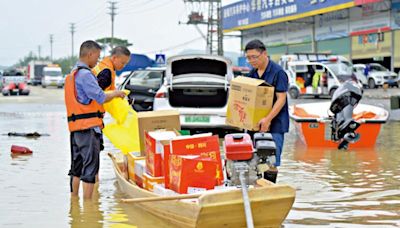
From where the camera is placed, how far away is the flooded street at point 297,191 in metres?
6.38

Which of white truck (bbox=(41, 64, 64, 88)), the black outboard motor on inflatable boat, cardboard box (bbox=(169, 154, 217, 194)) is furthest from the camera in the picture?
white truck (bbox=(41, 64, 64, 88))

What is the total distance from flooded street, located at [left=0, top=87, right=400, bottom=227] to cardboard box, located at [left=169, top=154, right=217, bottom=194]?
1.51 ft

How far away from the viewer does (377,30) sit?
44.8 meters

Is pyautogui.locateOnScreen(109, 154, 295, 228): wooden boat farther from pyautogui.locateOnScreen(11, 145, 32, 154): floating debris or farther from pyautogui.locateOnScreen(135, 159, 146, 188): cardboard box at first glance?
pyautogui.locateOnScreen(11, 145, 32, 154): floating debris

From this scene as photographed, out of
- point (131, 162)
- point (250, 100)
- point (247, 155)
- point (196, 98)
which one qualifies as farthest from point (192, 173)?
point (196, 98)

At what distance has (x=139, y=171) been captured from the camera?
7.21 m

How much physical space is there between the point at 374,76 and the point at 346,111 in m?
29.8

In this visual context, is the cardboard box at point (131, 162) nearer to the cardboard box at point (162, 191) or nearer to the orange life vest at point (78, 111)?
the orange life vest at point (78, 111)

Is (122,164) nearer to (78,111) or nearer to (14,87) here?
(78,111)

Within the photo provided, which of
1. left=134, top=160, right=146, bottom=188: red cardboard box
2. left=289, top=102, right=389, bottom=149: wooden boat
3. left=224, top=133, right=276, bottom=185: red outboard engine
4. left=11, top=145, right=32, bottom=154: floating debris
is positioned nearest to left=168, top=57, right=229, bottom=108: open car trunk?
left=289, top=102, right=389, bottom=149: wooden boat

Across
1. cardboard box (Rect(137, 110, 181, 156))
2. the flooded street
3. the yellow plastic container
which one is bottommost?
the flooded street

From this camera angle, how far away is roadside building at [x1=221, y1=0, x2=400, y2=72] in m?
44.1

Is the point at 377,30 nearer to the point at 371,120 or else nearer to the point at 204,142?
the point at 371,120

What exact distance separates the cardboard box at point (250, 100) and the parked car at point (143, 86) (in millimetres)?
8737
